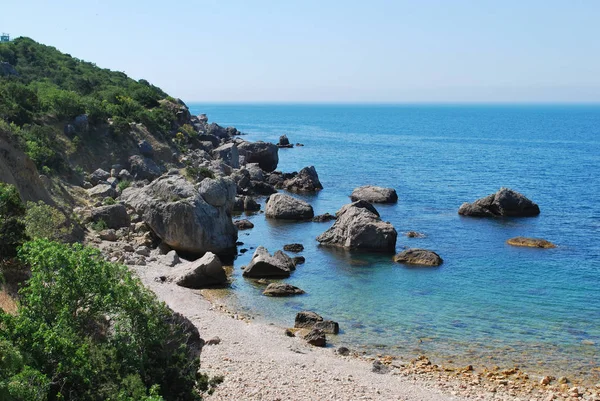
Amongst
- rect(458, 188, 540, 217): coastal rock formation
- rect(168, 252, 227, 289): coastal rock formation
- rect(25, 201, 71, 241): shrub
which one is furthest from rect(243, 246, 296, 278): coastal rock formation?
rect(458, 188, 540, 217): coastal rock formation

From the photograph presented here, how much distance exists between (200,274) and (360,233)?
15.9 meters

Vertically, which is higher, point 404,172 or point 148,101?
point 148,101

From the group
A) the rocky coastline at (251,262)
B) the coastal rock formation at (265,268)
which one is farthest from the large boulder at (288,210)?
the coastal rock formation at (265,268)

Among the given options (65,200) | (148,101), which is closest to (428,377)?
(65,200)

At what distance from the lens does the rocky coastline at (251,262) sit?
2758 centimetres

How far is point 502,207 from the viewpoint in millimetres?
66625

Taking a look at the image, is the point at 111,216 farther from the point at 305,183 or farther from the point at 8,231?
the point at 305,183

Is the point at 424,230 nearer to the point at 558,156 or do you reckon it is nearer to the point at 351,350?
the point at 351,350

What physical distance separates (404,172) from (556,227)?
134 ft

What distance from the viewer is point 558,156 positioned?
122312 mm

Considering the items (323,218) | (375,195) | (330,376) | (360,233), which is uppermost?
(375,195)

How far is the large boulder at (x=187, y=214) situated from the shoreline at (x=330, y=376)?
14437 mm

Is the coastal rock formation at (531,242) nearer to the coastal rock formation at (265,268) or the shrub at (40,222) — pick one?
the coastal rock formation at (265,268)

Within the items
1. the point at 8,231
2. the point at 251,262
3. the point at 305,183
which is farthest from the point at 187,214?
the point at 305,183
